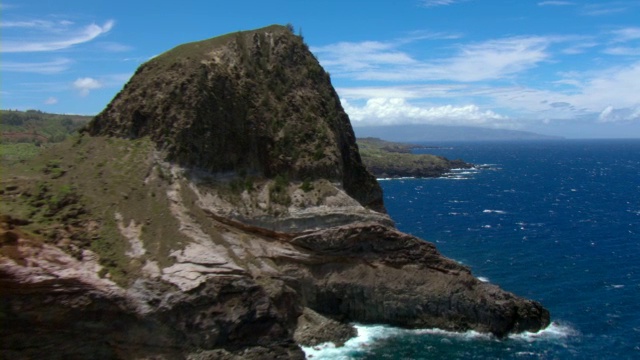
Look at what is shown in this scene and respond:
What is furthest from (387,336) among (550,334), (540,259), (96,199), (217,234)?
(540,259)

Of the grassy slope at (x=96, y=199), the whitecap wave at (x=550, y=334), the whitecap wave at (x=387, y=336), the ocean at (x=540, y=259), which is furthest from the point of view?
the whitecap wave at (x=550, y=334)

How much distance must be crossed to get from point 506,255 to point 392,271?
2413 centimetres

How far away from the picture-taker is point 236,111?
52000 mm

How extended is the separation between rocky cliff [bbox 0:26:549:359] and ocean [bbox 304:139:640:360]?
2.57 m

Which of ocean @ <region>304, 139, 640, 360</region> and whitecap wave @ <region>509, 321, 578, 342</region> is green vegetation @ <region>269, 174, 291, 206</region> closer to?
ocean @ <region>304, 139, 640, 360</region>

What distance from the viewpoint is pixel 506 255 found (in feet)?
212

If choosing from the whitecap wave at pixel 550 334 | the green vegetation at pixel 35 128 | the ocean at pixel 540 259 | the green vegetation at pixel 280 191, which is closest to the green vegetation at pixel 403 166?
the ocean at pixel 540 259

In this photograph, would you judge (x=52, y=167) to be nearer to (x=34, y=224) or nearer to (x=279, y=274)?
(x=34, y=224)

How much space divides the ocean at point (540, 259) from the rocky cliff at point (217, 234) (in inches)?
101

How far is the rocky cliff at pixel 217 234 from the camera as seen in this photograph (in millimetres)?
35250

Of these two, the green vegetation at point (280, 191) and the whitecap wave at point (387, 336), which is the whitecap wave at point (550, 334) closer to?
the whitecap wave at point (387, 336)

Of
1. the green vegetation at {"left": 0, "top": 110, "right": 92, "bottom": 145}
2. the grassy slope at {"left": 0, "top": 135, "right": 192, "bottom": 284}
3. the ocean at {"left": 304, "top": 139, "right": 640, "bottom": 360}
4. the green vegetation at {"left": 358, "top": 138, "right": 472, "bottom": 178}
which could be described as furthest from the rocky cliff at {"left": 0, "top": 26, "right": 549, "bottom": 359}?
the green vegetation at {"left": 358, "top": 138, "right": 472, "bottom": 178}

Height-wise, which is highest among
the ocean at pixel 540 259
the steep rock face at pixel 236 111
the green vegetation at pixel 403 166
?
the steep rock face at pixel 236 111

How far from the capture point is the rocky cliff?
3525cm
